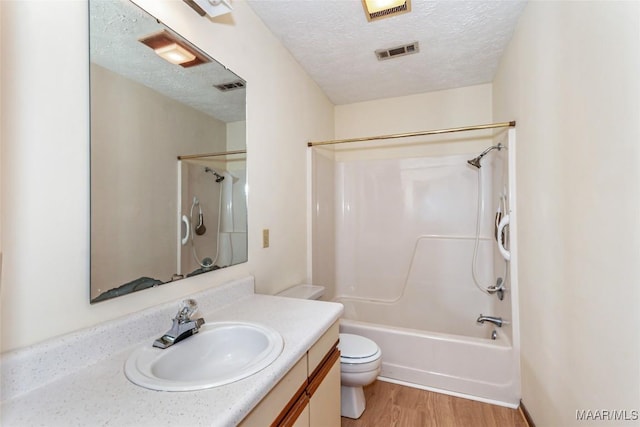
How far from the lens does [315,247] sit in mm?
2418

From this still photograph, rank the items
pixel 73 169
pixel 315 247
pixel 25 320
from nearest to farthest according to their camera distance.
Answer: pixel 25 320
pixel 73 169
pixel 315 247

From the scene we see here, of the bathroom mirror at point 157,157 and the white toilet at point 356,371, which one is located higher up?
the bathroom mirror at point 157,157

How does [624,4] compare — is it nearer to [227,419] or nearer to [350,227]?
[227,419]

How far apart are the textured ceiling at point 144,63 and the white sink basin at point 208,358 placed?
94 centimetres

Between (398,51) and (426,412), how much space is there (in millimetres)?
2386

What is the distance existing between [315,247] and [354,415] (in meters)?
1.19

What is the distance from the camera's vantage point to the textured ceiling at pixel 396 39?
5.32 feet

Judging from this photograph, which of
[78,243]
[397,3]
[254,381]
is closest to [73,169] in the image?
[78,243]

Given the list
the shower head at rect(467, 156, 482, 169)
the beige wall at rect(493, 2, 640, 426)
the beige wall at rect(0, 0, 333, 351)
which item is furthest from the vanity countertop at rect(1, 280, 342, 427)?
the shower head at rect(467, 156, 482, 169)

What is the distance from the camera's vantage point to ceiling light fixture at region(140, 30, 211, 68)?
1.10 metres

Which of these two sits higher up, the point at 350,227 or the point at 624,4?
the point at 624,4

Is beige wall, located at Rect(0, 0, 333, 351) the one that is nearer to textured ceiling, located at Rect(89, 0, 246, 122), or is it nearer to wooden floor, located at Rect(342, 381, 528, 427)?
textured ceiling, located at Rect(89, 0, 246, 122)

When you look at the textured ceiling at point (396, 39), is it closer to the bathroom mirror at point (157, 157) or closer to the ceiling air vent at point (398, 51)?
the ceiling air vent at point (398, 51)
